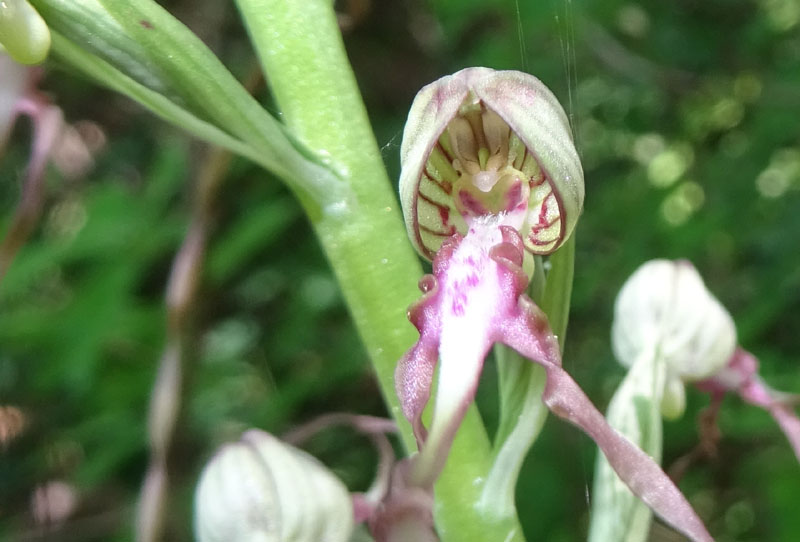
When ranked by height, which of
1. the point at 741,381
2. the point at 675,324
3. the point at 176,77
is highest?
the point at 176,77

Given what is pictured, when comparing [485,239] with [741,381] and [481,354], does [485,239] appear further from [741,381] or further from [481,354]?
[741,381]

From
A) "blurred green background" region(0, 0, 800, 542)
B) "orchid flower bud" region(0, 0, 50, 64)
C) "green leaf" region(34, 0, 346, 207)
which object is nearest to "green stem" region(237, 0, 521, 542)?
"green leaf" region(34, 0, 346, 207)

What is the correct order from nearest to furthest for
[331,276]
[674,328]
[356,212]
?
[356,212] → [674,328] → [331,276]

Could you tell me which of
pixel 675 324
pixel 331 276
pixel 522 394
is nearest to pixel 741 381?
pixel 675 324

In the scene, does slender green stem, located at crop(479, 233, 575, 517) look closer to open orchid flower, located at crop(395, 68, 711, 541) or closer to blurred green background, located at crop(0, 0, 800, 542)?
open orchid flower, located at crop(395, 68, 711, 541)

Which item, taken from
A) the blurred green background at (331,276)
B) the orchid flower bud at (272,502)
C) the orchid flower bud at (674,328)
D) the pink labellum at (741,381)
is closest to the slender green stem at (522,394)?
the orchid flower bud at (272,502)

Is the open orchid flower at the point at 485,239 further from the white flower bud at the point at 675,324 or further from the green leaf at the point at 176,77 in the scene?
the white flower bud at the point at 675,324

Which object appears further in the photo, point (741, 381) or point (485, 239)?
point (741, 381)
